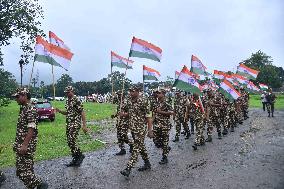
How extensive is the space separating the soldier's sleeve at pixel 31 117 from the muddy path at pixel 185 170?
6.27 ft

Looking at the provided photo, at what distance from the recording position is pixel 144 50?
11.6m

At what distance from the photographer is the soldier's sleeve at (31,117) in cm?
661

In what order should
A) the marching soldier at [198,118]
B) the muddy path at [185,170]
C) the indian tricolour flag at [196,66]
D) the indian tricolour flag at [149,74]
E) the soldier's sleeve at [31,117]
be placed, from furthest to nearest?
the indian tricolour flag at [196,66] → the indian tricolour flag at [149,74] → the marching soldier at [198,118] → the muddy path at [185,170] → the soldier's sleeve at [31,117]

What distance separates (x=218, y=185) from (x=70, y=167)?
151 inches

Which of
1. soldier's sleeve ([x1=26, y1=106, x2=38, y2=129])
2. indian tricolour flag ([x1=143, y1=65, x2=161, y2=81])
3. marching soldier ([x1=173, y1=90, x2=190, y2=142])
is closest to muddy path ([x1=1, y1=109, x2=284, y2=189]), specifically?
marching soldier ([x1=173, y1=90, x2=190, y2=142])

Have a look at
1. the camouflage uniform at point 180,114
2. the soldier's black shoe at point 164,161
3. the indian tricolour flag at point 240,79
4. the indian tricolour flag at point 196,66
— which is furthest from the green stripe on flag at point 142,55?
the indian tricolour flag at point 240,79

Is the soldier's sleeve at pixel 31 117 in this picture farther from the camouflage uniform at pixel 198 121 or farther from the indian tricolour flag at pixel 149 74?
the indian tricolour flag at pixel 149 74

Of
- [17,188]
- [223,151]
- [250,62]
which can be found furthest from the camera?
[250,62]

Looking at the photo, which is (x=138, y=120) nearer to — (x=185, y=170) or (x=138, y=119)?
(x=138, y=119)

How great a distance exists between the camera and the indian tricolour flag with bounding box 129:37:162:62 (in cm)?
1134

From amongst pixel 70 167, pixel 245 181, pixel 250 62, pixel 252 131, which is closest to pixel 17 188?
pixel 70 167

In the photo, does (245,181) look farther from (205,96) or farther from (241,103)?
(241,103)

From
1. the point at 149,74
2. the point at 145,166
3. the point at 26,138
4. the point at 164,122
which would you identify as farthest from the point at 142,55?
the point at 26,138

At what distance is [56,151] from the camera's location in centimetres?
1273
